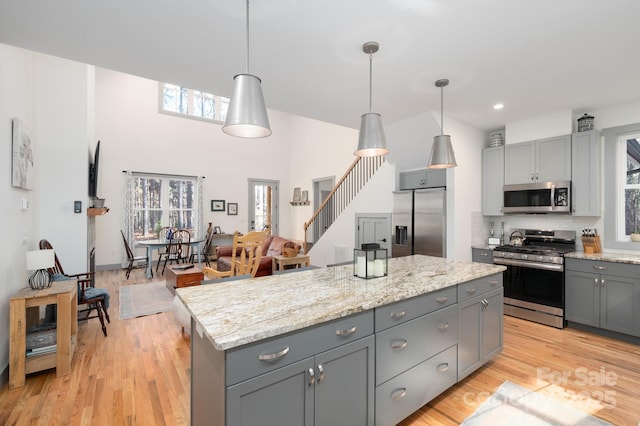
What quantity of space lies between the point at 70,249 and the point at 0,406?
2.13m

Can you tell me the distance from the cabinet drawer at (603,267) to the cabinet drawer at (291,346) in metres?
3.33

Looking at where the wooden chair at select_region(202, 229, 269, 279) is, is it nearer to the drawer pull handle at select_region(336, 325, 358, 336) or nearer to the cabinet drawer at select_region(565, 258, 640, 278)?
the drawer pull handle at select_region(336, 325, 358, 336)

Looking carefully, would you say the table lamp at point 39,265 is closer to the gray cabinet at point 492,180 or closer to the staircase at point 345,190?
the staircase at point 345,190

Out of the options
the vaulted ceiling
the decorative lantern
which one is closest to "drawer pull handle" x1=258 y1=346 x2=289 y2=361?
the decorative lantern

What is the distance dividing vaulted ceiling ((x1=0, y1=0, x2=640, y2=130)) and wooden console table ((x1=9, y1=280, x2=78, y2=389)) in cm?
202

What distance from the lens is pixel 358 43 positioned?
230cm

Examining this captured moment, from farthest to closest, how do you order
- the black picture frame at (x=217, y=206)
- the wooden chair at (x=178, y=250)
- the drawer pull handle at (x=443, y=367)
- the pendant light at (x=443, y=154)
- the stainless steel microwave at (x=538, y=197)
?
the black picture frame at (x=217, y=206) → the wooden chair at (x=178, y=250) → the stainless steel microwave at (x=538, y=197) → the pendant light at (x=443, y=154) → the drawer pull handle at (x=443, y=367)

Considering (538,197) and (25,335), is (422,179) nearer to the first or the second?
(538,197)

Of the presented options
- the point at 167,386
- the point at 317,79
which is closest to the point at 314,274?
the point at 167,386

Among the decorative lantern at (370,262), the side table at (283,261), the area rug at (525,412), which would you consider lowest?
the area rug at (525,412)

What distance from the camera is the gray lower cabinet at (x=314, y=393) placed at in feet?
4.11

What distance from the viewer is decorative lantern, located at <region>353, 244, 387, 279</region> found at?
2229mm

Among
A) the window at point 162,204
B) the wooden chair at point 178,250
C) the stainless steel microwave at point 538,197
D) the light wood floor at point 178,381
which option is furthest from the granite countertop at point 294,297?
the window at point 162,204

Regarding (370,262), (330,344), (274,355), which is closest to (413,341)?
(370,262)
